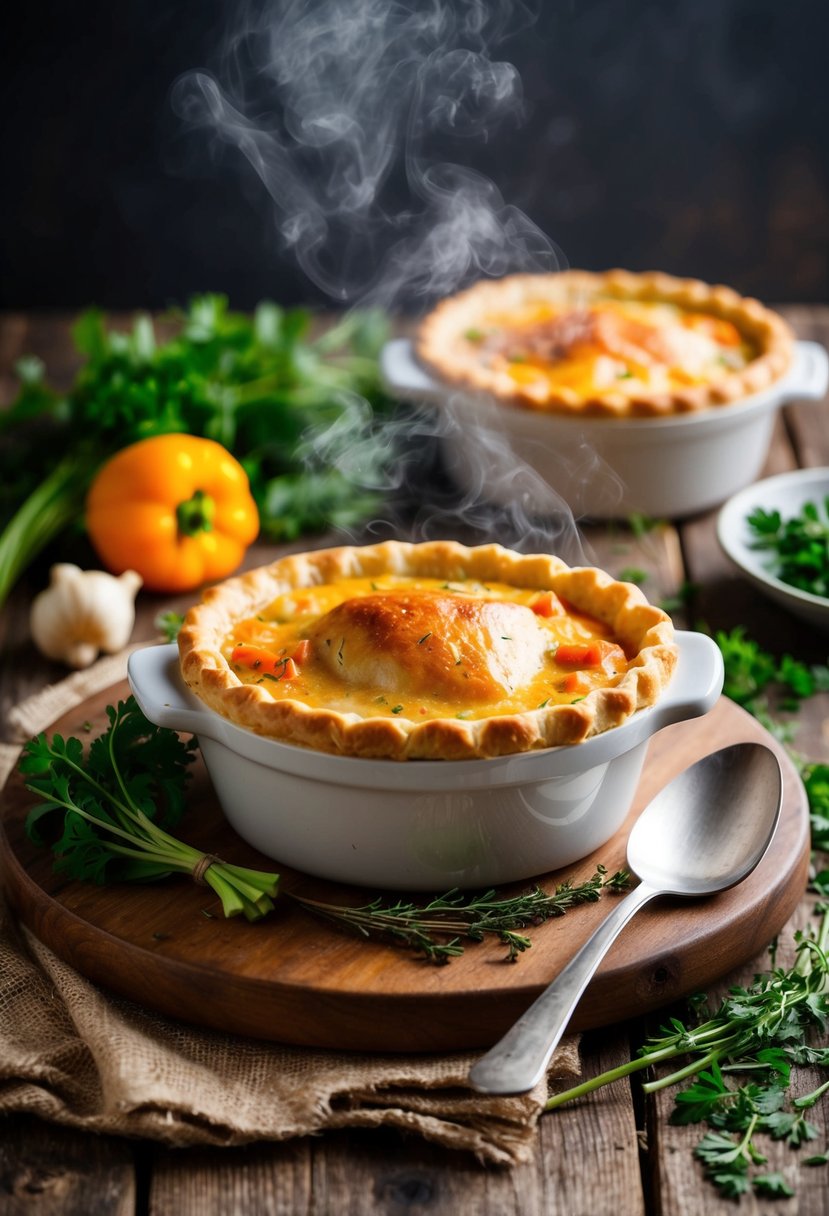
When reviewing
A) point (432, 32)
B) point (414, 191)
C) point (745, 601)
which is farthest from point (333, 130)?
point (745, 601)

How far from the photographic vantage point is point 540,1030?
7.57 ft

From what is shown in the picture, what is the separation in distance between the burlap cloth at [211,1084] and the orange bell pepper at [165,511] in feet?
6.68

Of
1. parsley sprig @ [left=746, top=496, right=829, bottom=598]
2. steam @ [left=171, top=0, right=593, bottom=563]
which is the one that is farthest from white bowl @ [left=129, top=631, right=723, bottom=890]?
steam @ [left=171, top=0, right=593, bottom=563]

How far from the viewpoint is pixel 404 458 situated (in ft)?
17.7

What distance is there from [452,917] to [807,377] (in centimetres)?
327

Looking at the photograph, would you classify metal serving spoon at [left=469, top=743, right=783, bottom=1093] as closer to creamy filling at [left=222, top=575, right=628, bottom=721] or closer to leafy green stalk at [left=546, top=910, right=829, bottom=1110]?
leafy green stalk at [left=546, top=910, right=829, bottom=1110]

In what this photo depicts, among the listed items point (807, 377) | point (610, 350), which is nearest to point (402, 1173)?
point (610, 350)

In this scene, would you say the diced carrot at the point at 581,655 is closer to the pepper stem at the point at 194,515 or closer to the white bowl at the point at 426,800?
the white bowl at the point at 426,800

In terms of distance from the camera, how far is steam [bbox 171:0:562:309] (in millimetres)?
6199

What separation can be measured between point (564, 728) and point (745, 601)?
2117 mm

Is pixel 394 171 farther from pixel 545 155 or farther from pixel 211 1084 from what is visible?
pixel 211 1084

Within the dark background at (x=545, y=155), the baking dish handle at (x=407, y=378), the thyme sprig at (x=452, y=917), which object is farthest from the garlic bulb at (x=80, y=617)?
the dark background at (x=545, y=155)

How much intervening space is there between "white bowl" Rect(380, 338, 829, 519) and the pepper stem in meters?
0.93

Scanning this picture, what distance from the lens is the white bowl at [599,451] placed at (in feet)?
15.8
